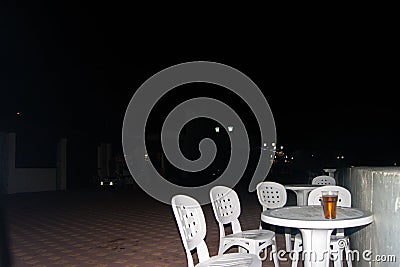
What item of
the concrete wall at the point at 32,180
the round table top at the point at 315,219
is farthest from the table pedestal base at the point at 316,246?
the concrete wall at the point at 32,180

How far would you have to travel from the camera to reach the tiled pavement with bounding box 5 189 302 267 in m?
4.85

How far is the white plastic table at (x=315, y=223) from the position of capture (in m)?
2.64

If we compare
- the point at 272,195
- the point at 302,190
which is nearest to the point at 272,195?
the point at 272,195

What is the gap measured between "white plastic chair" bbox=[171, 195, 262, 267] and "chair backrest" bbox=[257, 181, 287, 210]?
167cm

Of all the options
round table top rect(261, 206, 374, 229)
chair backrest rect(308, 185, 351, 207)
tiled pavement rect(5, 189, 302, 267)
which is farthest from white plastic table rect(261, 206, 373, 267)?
tiled pavement rect(5, 189, 302, 267)

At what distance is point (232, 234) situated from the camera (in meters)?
3.92

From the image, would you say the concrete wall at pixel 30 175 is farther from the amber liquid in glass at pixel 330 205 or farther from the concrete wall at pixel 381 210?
the amber liquid in glass at pixel 330 205

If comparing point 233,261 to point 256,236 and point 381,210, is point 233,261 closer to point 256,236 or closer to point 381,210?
point 256,236

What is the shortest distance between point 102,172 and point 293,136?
1487 cm

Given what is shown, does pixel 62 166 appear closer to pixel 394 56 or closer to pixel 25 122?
pixel 25 122

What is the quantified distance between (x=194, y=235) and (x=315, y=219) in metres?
0.84

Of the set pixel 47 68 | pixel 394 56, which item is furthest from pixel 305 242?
pixel 47 68

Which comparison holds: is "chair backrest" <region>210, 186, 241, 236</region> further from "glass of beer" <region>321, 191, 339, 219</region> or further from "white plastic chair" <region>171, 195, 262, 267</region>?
"glass of beer" <region>321, 191, 339, 219</region>

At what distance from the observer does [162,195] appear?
12.8 metres
